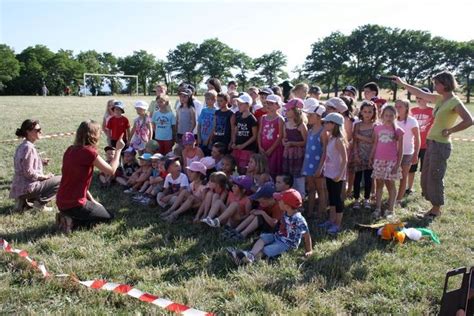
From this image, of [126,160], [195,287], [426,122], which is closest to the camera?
[195,287]

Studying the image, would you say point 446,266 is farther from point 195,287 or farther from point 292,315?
point 195,287

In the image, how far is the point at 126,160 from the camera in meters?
8.26

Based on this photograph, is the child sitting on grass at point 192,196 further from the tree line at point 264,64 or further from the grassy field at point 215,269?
the tree line at point 264,64

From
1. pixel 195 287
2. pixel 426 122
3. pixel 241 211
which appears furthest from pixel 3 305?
pixel 426 122

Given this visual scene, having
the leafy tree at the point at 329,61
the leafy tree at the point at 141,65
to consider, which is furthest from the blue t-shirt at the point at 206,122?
the leafy tree at the point at 141,65

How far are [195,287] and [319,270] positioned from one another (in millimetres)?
1332

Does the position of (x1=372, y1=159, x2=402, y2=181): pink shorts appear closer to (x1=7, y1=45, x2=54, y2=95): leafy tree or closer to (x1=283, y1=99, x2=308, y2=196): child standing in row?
(x1=283, y1=99, x2=308, y2=196): child standing in row

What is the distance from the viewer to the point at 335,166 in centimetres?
564

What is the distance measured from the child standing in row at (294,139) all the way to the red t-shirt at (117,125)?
367 cm

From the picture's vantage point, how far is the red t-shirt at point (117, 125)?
841 cm

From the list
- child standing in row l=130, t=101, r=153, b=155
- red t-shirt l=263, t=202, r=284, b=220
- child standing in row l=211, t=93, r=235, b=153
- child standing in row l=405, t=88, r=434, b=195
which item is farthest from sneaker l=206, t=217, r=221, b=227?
child standing in row l=405, t=88, r=434, b=195

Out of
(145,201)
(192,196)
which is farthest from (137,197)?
(192,196)

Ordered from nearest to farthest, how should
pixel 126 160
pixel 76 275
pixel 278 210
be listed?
1. pixel 76 275
2. pixel 278 210
3. pixel 126 160

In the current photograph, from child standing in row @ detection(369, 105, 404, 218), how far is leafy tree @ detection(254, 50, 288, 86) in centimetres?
9463
